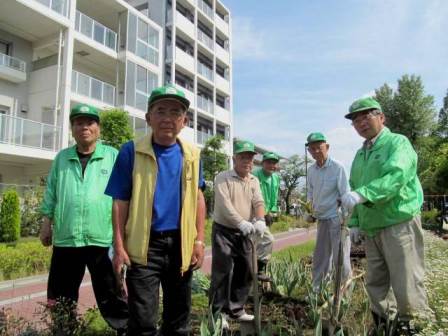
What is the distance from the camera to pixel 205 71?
32.8 meters

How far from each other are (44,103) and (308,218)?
15.7 metres

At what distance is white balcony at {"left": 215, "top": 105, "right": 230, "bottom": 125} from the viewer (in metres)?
34.0

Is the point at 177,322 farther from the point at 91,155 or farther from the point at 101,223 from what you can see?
the point at 91,155

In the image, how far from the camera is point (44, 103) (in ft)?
57.5

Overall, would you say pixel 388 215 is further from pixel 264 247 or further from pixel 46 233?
pixel 46 233

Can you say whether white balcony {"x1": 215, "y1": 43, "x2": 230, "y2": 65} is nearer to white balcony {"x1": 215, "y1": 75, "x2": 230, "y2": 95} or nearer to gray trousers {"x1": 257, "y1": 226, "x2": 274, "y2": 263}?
white balcony {"x1": 215, "y1": 75, "x2": 230, "y2": 95}

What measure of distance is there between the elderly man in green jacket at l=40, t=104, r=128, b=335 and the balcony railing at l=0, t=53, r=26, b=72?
15.1 metres

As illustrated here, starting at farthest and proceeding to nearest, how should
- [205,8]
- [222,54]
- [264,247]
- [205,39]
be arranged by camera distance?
[222,54], [205,8], [205,39], [264,247]

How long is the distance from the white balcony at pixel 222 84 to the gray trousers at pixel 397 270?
32078mm

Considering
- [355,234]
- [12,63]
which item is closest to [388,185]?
[355,234]

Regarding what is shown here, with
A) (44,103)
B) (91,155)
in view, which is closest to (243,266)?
(91,155)

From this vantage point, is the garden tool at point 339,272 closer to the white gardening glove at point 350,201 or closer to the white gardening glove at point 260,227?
the white gardening glove at point 350,201

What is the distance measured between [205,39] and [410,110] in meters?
20.3

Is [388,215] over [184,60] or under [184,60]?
under
